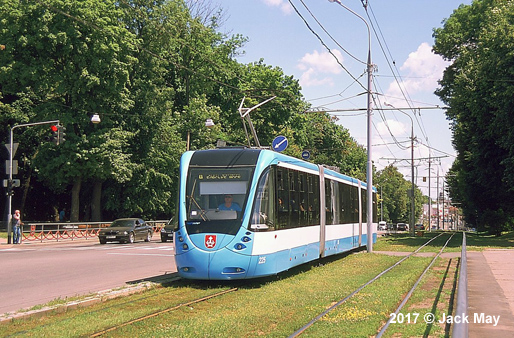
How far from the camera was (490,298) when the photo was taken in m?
12.1

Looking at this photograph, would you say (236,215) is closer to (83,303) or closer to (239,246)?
(239,246)

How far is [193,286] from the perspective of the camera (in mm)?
13867

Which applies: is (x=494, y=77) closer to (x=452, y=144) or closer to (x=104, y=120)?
(x=452, y=144)

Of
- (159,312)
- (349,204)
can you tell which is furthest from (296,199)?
(349,204)

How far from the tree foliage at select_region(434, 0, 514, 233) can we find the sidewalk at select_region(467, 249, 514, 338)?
1597 cm

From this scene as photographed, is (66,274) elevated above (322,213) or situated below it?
below

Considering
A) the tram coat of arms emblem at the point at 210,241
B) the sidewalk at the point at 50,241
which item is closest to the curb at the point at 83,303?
the tram coat of arms emblem at the point at 210,241

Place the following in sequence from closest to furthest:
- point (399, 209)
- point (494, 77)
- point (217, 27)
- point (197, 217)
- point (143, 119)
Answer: point (197, 217) < point (494, 77) < point (143, 119) < point (217, 27) < point (399, 209)

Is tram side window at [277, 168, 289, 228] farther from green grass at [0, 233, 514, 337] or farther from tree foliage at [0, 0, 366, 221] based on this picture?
tree foliage at [0, 0, 366, 221]

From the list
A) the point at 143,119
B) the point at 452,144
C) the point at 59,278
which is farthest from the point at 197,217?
the point at 452,144


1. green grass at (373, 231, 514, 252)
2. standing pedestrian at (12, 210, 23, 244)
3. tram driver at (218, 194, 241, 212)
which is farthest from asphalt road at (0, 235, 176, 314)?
green grass at (373, 231, 514, 252)

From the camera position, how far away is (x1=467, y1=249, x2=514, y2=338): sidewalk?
29.3 ft

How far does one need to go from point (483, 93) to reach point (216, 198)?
92.3 feet

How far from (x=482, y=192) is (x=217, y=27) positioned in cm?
2756
